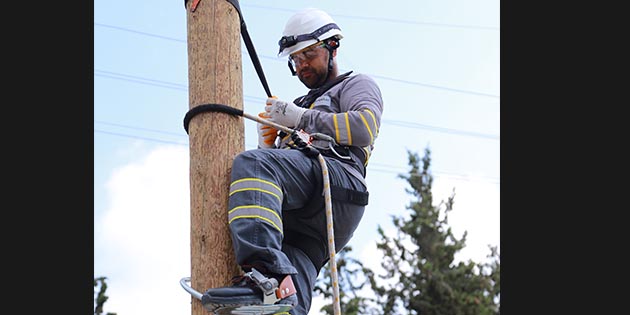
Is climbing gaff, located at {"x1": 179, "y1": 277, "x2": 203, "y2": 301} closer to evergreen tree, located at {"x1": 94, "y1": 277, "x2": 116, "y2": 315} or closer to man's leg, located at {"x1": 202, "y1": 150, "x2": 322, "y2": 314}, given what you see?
man's leg, located at {"x1": 202, "y1": 150, "x2": 322, "y2": 314}

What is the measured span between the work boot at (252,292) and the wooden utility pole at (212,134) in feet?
0.38

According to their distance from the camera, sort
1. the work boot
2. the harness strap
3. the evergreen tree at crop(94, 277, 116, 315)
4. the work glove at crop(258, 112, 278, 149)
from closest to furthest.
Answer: the work boot, the harness strap, the work glove at crop(258, 112, 278, 149), the evergreen tree at crop(94, 277, 116, 315)

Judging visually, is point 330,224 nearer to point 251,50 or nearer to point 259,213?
point 259,213

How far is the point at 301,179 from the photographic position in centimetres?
351

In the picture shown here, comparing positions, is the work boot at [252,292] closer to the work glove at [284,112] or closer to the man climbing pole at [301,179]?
the man climbing pole at [301,179]

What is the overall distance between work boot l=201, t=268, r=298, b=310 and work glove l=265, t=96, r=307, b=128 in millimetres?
739

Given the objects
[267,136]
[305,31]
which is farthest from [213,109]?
[305,31]

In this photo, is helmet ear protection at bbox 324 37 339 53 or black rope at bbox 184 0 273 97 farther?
helmet ear protection at bbox 324 37 339 53

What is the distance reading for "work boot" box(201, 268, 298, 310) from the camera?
3066 millimetres

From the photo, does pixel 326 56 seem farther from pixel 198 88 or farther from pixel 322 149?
pixel 198 88

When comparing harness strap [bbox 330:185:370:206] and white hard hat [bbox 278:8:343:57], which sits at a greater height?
white hard hat [bbox 278:8:343:57]

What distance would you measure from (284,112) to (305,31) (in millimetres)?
→ 572

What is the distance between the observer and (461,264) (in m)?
21.2

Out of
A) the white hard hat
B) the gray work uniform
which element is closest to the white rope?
the gray work uniform
